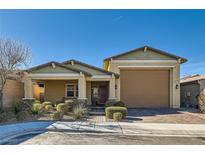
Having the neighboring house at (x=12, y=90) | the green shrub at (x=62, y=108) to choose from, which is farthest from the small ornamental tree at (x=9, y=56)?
the green shrub at (x=62, y=108)

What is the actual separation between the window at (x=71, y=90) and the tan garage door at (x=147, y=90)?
4645 mm

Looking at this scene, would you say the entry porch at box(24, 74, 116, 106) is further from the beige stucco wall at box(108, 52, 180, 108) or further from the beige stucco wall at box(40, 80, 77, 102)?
the beige stucco wall at box(108, 52, 180, 108)

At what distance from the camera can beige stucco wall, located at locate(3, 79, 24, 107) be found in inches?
662

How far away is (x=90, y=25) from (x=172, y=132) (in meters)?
8.23

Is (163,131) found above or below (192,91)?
below

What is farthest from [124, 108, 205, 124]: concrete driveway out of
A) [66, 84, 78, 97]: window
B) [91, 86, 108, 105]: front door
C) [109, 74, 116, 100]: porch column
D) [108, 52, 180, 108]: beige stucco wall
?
[91, 86, 108, 105]: front door

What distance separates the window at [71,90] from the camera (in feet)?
62.7

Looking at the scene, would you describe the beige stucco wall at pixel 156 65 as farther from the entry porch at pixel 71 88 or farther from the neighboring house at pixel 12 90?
the neighboring house at pixel 12 90

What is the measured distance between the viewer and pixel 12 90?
18156mm

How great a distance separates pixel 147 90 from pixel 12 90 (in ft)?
43.4

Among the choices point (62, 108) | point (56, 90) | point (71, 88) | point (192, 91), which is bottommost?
point (62, 108)

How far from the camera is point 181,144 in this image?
7.00 meters

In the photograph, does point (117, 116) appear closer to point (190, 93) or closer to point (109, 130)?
point (109, 130)

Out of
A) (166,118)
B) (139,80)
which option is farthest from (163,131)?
(139,80)
